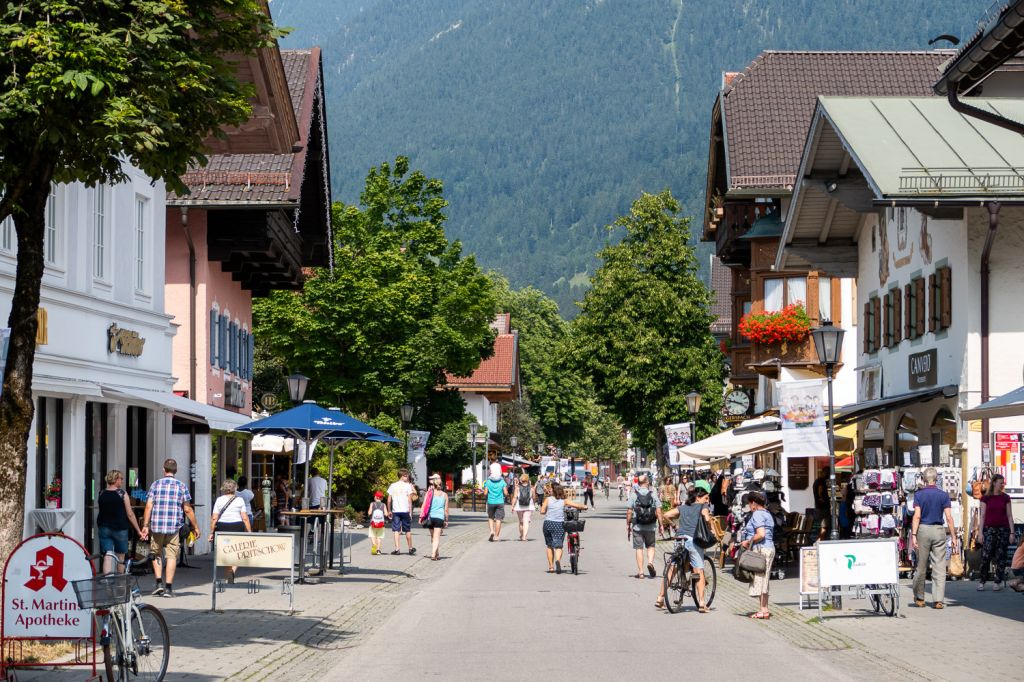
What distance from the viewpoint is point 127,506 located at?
20.7m

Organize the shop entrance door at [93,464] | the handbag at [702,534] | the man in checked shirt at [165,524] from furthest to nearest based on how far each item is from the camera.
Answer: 1. the shop entrance door at [93,464]
2. the man in checked shirt at [165,524]
3. the handbag at [702,534]

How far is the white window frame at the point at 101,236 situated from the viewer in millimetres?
23906

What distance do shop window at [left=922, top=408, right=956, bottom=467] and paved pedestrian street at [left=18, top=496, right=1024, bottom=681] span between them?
3.57 metres

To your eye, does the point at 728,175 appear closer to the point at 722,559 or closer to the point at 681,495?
the point at 681,495

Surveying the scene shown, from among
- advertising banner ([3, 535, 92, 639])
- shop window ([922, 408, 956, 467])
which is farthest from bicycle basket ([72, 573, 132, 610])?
shop window ([922, 408, 956, 467])

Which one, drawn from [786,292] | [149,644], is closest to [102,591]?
[149,644]

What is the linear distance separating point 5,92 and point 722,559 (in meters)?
19.5

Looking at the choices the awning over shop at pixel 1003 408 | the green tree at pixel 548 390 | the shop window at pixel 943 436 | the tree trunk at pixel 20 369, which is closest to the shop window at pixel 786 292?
the shop window at pixel 943 436

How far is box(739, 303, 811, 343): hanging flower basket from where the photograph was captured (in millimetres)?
40562

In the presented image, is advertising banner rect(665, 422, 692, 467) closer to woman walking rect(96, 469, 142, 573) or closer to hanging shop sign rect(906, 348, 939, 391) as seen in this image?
hanging shop sign rect(906, 348, 939, 391)

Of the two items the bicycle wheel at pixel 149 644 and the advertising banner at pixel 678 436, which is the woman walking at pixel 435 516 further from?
the bicycle wheel at pixel 149 644

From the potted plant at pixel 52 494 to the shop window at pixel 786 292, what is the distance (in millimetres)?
27313

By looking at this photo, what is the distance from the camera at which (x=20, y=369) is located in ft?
41.7

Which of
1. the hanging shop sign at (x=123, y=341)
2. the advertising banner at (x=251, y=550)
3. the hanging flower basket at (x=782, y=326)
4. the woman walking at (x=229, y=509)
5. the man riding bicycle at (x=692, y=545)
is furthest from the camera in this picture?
the hanging flower basket at (x=782, y=326)
